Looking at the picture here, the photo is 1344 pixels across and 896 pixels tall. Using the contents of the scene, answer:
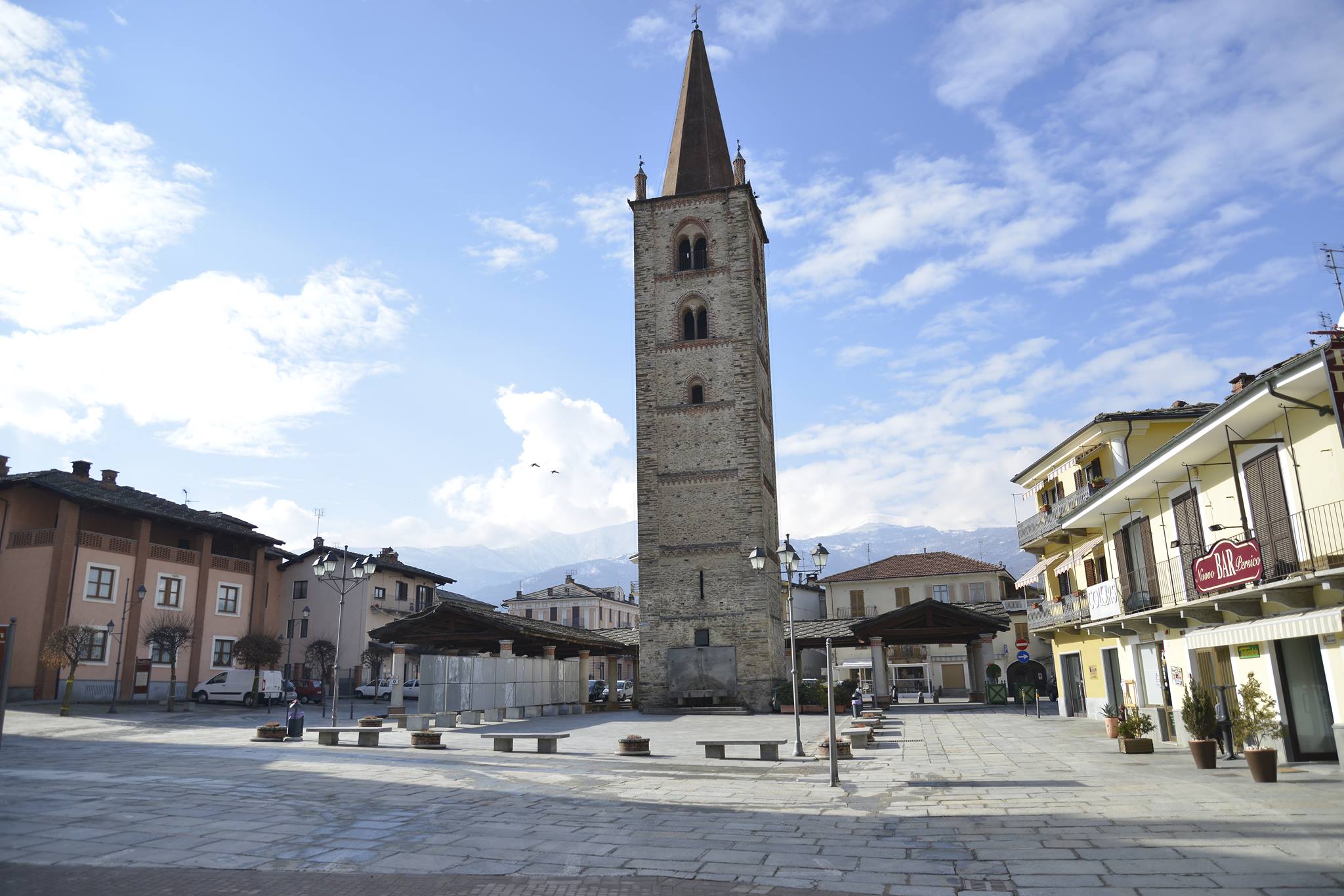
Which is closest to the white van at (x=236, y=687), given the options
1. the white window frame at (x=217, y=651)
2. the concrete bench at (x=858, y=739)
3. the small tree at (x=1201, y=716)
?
the white window frame at (x=217, y=651)

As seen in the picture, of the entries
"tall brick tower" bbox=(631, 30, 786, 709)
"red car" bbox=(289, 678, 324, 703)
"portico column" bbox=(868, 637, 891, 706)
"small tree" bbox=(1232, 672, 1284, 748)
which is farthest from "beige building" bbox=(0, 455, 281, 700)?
"small tree" bbox=(1232, 672, 1284, 748)

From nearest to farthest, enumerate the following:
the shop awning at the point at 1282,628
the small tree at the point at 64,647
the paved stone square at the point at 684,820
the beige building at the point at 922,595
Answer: the paved stone square at the point at 684,820
the shop awning at the point at 1282,628
the small tree at the point at 64,647
the beige building at the point at 922,595

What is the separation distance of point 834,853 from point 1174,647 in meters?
15.3

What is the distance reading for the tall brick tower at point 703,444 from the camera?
39625mm

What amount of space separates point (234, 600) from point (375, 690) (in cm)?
915

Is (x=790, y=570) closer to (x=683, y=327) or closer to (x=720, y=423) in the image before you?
(x=720, y=423)

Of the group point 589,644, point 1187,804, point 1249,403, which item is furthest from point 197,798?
point 589,644

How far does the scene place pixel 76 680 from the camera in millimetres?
36844

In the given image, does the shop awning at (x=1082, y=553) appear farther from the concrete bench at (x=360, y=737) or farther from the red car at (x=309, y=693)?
the red car at (x=309, y=693)

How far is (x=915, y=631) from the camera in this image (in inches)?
1519

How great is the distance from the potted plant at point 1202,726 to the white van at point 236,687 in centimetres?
3676

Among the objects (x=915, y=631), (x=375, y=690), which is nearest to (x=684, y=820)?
(x=915, y=631)

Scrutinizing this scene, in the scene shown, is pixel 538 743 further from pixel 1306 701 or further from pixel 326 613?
pixel 326 613

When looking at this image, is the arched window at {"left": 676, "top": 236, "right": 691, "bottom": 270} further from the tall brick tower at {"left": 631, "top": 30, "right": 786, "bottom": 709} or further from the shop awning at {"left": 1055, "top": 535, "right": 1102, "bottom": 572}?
the shop awning at {"left": 1055, "top": 535, "right": 1102, "bottom": 572}
